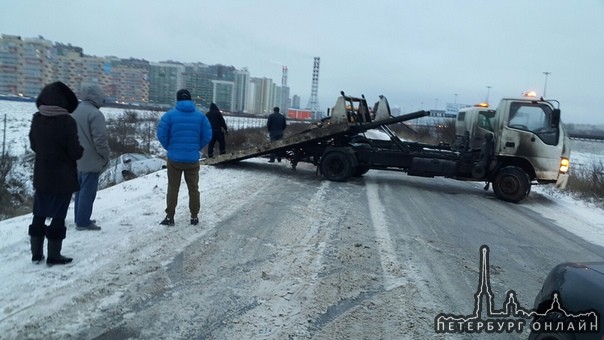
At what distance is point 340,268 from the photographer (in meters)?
5.23

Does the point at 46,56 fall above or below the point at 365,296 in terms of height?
above

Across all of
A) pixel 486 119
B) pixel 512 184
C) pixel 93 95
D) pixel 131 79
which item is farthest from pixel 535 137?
pixel 131 79

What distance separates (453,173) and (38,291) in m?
9.59

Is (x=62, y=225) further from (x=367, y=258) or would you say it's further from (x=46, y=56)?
(x=46, y=56)

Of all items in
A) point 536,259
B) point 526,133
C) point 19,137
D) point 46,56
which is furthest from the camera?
point 46,56

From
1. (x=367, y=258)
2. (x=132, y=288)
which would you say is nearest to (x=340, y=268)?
(x=367, y=258)

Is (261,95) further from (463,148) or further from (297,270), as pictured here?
(297,270)

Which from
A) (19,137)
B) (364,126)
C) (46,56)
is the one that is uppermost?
(46,56)

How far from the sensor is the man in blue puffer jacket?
21.2 ft

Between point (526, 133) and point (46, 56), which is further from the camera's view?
point (46, 56)

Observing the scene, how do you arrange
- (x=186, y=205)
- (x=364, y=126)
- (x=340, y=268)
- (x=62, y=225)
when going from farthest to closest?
(x=364, y=126) → (x=186, y=205) → (x=340, y=268) → (x=62, y=225)

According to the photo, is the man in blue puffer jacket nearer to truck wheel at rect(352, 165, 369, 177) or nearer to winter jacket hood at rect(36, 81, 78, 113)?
winter jacket hood at rect(36, 81, 78, 113)

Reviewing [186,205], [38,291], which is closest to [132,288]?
[38,291]

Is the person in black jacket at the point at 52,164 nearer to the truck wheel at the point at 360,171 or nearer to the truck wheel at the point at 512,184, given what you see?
the truck wheel at the point at 360,171
